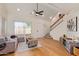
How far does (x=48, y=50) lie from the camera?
2.82 m

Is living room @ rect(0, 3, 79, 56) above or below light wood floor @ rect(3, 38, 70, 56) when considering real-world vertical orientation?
above

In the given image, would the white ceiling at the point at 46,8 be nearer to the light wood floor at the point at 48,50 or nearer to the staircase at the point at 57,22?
the staircase at the point at 57,22

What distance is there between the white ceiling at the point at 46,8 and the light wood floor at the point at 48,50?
71 centimetres

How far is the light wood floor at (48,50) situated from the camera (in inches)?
109

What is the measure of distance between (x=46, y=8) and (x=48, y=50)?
1.13m

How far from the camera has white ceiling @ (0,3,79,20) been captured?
262 cm

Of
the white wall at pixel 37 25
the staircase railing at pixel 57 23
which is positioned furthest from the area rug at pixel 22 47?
the staircase railing at pixel 57 23

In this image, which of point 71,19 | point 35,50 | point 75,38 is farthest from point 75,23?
point 35,50

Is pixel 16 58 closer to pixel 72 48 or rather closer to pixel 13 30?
pixel 13 30

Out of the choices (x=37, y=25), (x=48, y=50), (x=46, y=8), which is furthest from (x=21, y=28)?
(x=48, y=50)

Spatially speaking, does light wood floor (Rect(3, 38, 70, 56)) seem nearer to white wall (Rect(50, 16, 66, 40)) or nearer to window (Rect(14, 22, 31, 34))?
white wall (Rect(50, 16, 66, 40))

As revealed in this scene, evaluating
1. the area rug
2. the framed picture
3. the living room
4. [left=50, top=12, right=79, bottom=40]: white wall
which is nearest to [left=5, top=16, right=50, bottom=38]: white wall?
the living room

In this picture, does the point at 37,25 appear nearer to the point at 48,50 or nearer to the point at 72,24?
the point at 48,50

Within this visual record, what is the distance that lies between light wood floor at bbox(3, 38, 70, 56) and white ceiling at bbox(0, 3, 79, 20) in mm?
712
